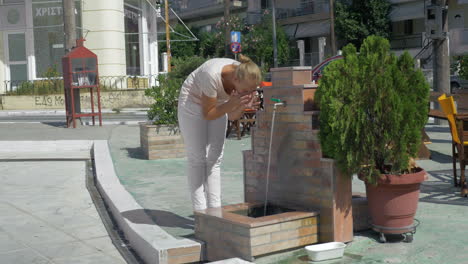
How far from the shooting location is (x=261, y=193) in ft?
15.2

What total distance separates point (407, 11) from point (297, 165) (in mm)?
39630

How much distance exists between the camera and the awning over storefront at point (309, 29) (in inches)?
1825

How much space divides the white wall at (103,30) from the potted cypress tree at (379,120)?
23749mm

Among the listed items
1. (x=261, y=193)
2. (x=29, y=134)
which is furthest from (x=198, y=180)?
(x=29, y=134)

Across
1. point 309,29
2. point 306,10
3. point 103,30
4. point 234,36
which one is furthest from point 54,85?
point 306,10

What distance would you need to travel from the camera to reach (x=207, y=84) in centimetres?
421

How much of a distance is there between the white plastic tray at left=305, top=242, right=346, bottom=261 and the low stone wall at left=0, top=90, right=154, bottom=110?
71.3 ft

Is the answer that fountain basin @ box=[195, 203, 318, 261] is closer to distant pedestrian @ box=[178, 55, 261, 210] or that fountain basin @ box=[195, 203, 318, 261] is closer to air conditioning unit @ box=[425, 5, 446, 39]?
distant pedestrian @ box=[178, 55, 261, 210]

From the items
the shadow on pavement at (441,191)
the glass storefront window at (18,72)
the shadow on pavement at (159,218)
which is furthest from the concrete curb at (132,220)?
the glass storefront window at (18,72)

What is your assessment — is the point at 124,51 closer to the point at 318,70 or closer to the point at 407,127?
the point at 318,70

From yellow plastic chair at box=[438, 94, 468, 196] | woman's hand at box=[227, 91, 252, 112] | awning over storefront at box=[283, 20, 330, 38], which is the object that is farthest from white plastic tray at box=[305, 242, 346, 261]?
awning over storefront at box=[283, 20, 330, 38]

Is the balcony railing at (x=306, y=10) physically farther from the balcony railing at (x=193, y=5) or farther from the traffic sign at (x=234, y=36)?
the traffic sign at (x=234, y=36)

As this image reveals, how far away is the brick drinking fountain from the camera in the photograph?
3854mm

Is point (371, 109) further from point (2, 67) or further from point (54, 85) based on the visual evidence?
point (2, 67)
